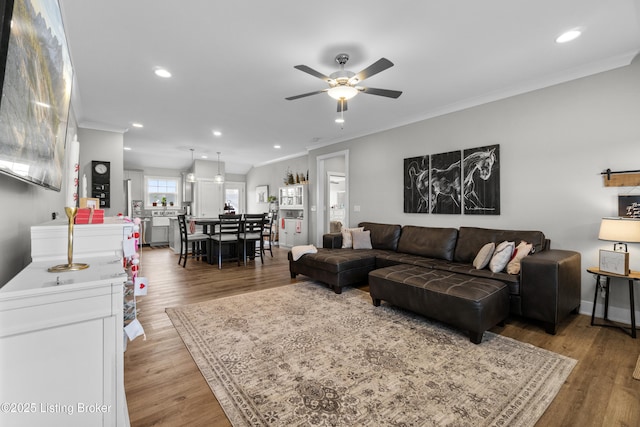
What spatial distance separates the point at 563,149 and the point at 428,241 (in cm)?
190

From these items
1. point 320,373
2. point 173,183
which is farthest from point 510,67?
point 173,183

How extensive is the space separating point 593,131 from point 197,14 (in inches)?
160

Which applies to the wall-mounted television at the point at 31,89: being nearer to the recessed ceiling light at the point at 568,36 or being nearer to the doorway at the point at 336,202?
the recessed ceiling light at the point at 568,36

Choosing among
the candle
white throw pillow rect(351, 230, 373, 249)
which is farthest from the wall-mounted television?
white throw pillow rect(351, 230, 373, 249)

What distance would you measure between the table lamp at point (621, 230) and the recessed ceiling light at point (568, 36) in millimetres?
1689

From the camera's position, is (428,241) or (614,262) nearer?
(614,262)

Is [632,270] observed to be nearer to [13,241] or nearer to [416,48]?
[416,48]

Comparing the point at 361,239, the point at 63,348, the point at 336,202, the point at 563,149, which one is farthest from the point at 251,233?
the point at 563,149

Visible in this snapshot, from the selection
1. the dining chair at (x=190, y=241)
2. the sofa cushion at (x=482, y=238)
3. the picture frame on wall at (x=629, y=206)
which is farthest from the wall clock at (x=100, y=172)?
the picture frame on wall at (x=629, y=206)

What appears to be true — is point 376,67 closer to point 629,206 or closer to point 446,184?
point 446,184

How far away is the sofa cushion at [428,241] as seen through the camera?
3934mm

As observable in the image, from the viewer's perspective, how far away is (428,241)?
4152mm

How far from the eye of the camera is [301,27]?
2.34 metres

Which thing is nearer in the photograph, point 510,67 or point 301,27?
point 301,27
